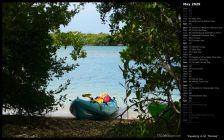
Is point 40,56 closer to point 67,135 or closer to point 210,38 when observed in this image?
point 67,135

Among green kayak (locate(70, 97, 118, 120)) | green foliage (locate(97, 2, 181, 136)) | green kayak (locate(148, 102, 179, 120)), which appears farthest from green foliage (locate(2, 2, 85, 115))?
green kayak (locate(70, 97, 118, 120))

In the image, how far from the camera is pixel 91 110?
47.1 ft

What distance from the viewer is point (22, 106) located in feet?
34.3

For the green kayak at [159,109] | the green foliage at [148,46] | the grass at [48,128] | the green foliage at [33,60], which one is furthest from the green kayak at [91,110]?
the green foliage at [148,46]

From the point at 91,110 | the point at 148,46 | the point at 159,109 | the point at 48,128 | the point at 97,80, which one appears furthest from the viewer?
the point at 97,80

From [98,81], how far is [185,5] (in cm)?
2180

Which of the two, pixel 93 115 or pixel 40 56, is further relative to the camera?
pixel 93 115

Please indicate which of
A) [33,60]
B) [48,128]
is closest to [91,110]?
[48,128]

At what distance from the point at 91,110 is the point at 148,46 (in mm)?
7307

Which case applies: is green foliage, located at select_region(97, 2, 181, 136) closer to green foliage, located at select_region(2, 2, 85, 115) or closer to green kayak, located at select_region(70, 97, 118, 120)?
green foliage, located at select_region(2, 2, 85, 115)

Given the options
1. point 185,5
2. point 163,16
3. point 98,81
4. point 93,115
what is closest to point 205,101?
point 185,5

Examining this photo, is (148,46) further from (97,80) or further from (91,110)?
(97,80)

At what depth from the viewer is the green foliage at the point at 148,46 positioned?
7.12m

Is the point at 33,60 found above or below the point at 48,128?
above
